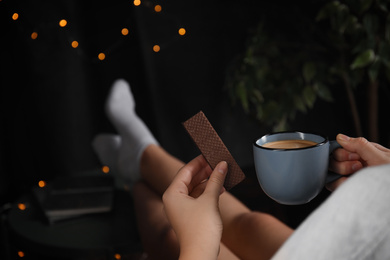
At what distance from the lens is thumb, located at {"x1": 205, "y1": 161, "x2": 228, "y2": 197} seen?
1.81ft

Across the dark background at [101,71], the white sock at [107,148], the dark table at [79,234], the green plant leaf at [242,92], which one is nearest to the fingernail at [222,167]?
the dark table at [79,234]

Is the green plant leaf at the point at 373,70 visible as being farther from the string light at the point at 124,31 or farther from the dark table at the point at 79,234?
the string light at the point at 124,31

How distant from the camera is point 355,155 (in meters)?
0.57

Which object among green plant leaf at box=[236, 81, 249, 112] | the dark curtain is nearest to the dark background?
the dark curtain

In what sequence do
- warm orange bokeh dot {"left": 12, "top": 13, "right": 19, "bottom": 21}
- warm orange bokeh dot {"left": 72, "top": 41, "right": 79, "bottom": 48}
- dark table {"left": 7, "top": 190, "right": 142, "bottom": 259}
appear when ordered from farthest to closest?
warm orange bokeh dot {"left": 72, "top": 41, "right": 79, "bottom": 48}, warm orange bokeh dot {"left": 12, "top": 13, "right": 19, "bottom": 21}, dark table {"left": 7, "top": 190, "right": 142, "bottom": 259}

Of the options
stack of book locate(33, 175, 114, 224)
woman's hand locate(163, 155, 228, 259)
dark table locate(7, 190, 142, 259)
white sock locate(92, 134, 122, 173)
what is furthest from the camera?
white sock locate(92, 134, 122, 173)

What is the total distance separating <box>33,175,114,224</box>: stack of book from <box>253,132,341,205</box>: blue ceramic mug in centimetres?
65

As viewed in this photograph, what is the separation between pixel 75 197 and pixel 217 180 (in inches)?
28.8

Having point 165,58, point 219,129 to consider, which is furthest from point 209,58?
point 219,129

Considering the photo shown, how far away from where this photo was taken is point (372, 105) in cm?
146

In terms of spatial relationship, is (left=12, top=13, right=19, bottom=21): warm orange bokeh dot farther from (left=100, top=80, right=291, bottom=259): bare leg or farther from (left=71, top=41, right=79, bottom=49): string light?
A: (left=100, top=80, right=291, bottom=259): bare leg

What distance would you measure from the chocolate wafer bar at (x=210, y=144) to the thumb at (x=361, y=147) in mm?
137

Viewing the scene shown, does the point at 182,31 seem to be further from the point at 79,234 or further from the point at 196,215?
the point at 196,215

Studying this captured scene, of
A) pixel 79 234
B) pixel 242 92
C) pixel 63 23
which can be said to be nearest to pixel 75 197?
pixel 79 234
